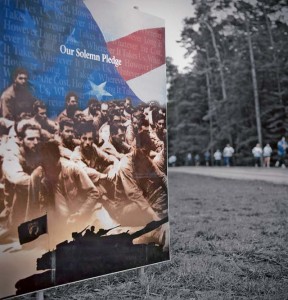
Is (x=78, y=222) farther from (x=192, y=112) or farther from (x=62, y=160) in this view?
(x=192, y=112)

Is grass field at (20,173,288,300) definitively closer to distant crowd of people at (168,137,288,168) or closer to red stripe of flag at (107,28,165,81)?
red stripe of flag at (107,28,165,81)

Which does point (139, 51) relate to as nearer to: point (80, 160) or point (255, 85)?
point (80, 160)

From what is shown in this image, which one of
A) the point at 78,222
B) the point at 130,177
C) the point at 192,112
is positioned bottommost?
the point at 78,222

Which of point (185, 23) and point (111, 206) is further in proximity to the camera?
point (185, 23)

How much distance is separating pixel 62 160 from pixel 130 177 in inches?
28.5

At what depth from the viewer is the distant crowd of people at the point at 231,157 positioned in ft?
67.1

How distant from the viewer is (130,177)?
3471 mm

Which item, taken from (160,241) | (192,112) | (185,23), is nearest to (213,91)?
(192,112)

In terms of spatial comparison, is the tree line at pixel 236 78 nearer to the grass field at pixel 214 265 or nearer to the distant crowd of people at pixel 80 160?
the grass field at pixel 214 265

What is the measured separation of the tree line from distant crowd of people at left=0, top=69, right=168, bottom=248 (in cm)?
2093

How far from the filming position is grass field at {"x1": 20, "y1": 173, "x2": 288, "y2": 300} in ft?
11.5

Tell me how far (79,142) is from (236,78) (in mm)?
28064

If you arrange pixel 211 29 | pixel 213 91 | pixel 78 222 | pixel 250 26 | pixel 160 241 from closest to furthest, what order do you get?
pixel 78 222
pixel 160 241
pixel 250 26
pixel 211 29
pixel 213 91

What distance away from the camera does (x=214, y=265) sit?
4234 mm
